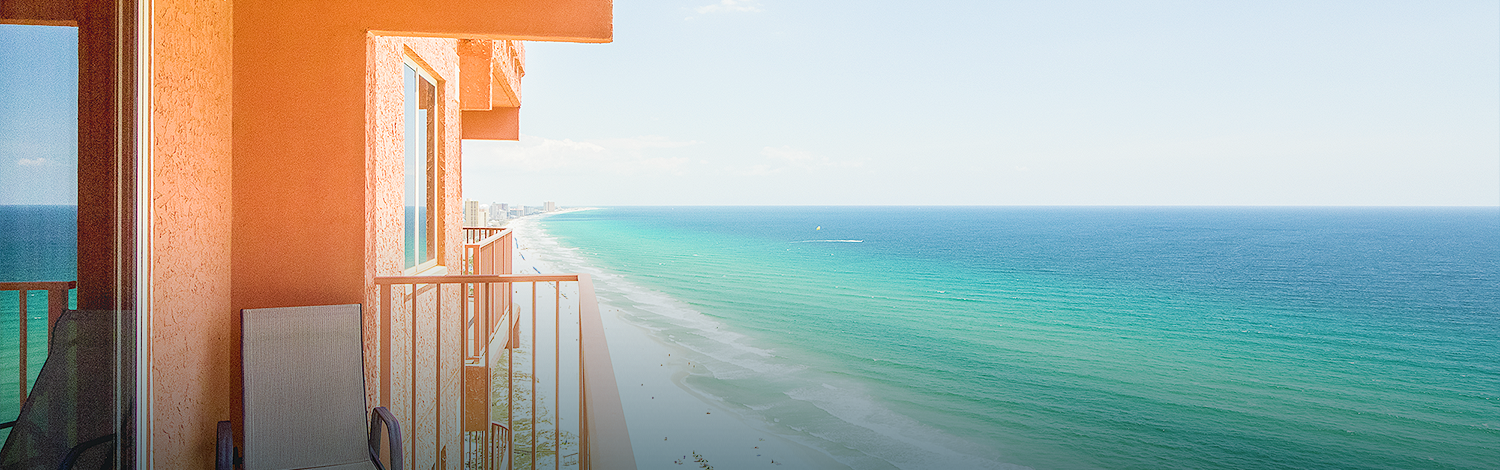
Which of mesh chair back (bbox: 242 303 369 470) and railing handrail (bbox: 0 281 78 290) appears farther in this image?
mesh chair back (bbox: 242 303 369 470)

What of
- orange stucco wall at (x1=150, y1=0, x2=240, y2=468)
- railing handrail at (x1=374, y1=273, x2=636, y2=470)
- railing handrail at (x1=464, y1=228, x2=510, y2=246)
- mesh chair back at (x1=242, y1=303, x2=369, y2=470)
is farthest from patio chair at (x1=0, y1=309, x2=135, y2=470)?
railing handrail at (x1=464, y1=228, x2=510, y2=246)

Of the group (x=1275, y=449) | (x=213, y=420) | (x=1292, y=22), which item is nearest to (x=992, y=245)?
(x=1292, y=22)

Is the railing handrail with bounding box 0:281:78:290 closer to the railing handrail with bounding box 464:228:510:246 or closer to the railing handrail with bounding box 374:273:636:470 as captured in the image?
the railing handrail with bounding box 374:273:636:470

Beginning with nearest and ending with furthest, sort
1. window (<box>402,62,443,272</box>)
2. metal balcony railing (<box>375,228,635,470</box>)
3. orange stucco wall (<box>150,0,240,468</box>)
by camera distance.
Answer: metal balcony railing (<box>375,228,635,470</box>) → orange stucco wall (<box>150,0,240,468</box>) → window (<box>402,62,443,272</box>)

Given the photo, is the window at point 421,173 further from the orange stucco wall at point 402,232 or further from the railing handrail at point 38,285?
the railing handrail at point 38,285

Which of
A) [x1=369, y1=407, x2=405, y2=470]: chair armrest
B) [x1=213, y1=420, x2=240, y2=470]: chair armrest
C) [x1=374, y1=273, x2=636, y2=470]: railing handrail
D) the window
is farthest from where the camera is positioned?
the window

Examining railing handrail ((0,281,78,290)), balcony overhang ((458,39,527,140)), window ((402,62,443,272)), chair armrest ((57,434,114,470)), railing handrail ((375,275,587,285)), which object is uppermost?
balcony overhang ((458,39,527,140))

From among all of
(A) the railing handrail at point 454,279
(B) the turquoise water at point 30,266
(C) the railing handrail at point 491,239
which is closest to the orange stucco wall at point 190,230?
(B) the turquoise water at point 30,266
